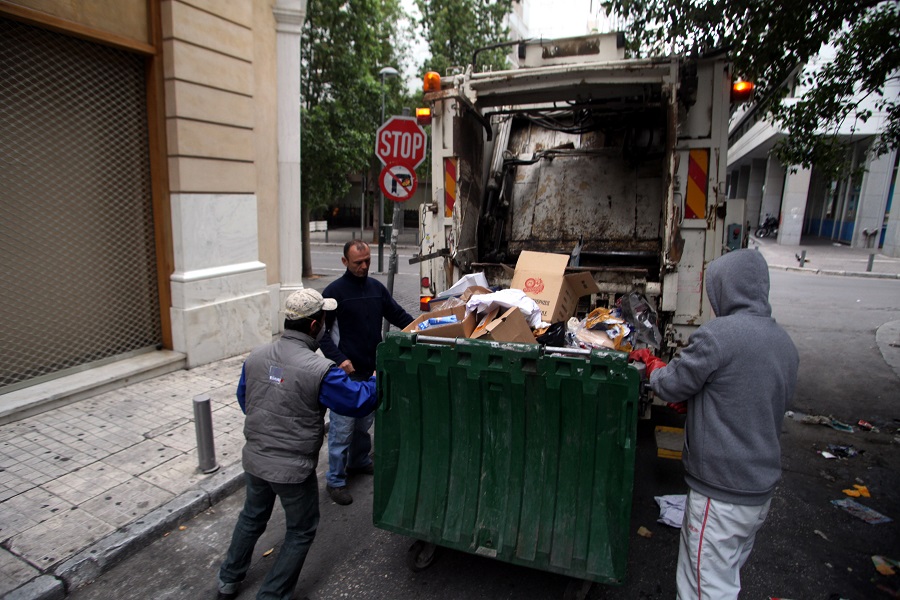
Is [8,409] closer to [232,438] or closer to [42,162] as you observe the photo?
[232,438]

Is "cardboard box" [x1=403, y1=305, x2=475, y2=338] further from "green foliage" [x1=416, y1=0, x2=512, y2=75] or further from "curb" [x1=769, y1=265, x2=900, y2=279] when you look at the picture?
"green foliage" [x1=416, y1=0, x2=512, y2=75]

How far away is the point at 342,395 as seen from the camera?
2.56 m

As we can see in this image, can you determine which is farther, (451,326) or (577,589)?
(451,326)

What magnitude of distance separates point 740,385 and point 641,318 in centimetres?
201

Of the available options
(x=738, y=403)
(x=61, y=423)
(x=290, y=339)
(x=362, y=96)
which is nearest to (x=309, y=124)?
(x=362, y=96)

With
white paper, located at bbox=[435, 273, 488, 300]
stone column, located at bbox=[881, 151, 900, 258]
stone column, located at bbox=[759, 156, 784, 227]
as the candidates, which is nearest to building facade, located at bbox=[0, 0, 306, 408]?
white paper, located at bbox=[435, 273, 488, 300]

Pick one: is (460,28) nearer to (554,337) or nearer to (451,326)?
(554,337)

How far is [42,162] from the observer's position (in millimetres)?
5016

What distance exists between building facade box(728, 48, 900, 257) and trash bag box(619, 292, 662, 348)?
1341 centimetres

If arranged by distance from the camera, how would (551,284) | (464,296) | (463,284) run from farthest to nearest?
1. (463,284)
2. (551,284)
3. (464,296)

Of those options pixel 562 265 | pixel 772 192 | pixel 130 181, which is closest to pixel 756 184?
pixel 772 192

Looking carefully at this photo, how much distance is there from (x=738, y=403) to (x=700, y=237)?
240cm

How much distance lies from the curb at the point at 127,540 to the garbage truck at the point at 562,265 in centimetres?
144

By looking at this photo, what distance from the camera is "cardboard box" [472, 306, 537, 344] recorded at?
3219 millimetres
